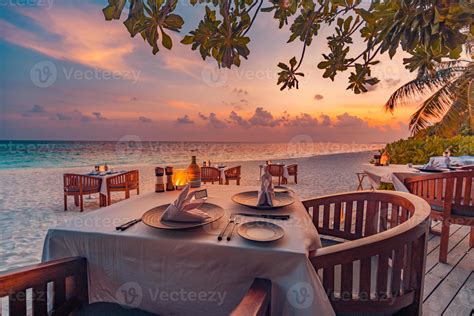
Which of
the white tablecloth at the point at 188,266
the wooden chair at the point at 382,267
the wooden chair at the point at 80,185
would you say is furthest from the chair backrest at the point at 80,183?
the wooden chair at the point at 382,267

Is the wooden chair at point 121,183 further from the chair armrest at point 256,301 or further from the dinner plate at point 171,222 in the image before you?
the chair armrest at point 256,301

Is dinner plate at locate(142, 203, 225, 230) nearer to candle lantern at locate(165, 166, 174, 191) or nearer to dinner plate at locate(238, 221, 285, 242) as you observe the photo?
dinner plate at locate(238, 221, 285, 242)

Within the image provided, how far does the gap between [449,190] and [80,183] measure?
5.57 meters

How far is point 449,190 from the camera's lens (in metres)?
2.09

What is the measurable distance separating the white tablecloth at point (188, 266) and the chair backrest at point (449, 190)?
1.97 m

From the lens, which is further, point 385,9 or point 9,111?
point 9,111

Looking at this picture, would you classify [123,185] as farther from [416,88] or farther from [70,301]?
[416,88]

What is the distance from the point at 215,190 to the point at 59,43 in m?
9.29

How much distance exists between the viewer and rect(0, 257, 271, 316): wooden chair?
735mm

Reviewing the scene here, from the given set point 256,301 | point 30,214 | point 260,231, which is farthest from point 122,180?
point 256,301

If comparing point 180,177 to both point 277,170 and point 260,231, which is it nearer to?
point 260,231

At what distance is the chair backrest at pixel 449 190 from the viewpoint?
2.04 meters

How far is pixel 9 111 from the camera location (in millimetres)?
13719

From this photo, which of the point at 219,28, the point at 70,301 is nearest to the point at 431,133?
the point at 219,28
